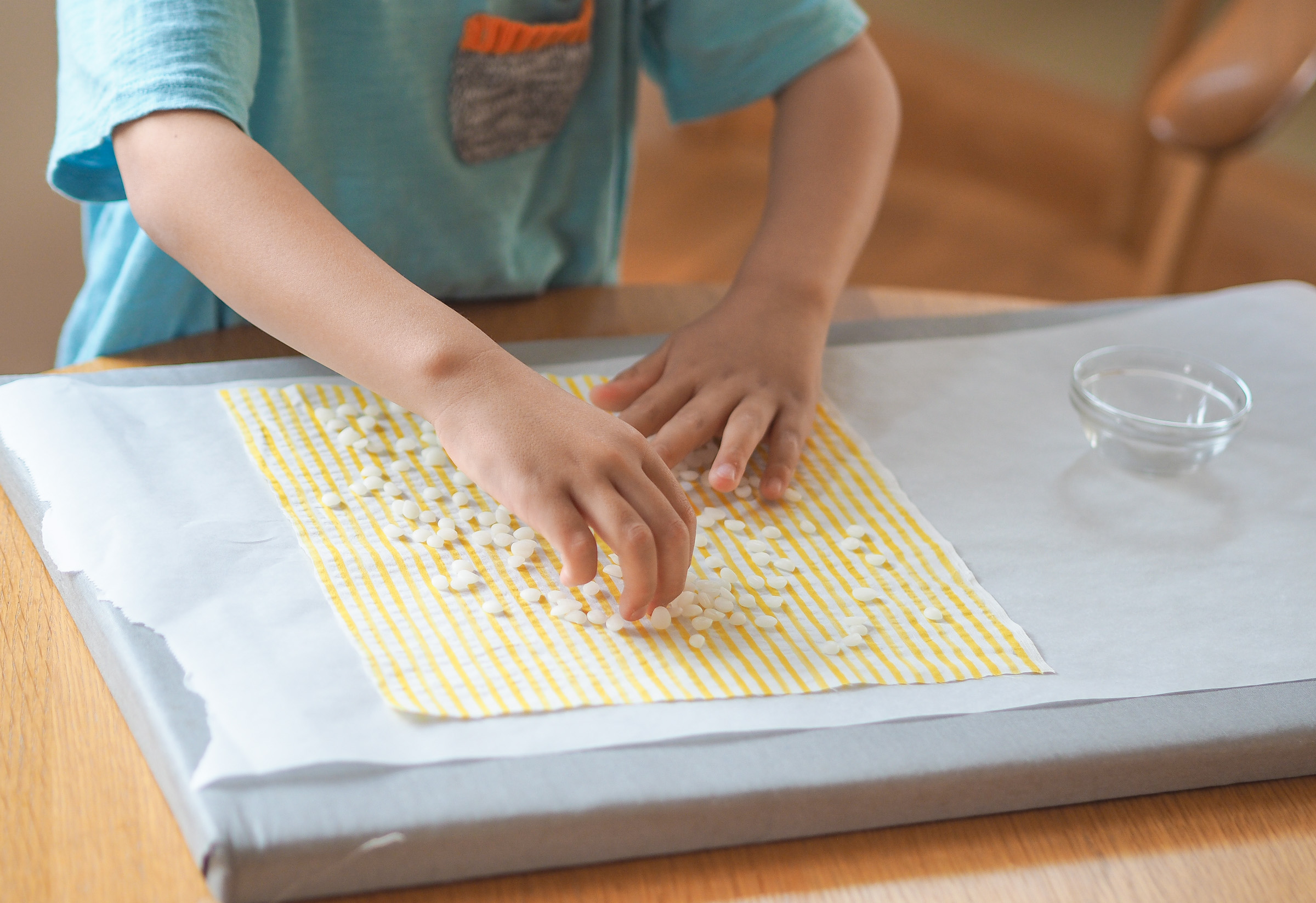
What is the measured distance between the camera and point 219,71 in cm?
66

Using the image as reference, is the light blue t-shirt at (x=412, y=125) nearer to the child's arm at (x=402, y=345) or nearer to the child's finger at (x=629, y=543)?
the child's arm at (x=402, y=345)

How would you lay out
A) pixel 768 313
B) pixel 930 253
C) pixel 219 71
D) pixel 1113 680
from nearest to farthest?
pixel 1113 680 < pixel 219 71 < pixel 768 313 < pixel 930 253

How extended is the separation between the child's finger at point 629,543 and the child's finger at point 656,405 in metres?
0.16

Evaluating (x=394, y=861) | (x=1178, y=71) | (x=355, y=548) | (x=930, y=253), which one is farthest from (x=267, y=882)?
(x=930, y=253)

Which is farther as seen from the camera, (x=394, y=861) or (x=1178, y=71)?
(x=1178, y=71)

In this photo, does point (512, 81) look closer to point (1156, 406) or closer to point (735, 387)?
point (735, 387)

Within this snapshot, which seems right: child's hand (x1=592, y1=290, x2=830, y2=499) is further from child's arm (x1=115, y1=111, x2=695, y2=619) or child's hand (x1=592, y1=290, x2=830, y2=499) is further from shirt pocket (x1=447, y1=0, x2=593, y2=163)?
shirt pocket (x1=447, y1=0, x2=593, y2=163)

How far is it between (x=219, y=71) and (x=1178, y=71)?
1067 millimetres

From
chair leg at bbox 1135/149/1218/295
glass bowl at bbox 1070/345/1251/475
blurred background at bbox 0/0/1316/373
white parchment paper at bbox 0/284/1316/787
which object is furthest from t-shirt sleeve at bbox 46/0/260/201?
blurred background at bbox 0/0/1316/373

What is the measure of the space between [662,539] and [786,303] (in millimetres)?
308

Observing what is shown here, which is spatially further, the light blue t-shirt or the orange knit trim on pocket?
→ the orange knit trim on pocket

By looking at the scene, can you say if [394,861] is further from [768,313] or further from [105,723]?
[768,313]

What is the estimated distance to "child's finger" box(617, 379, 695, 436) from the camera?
0.71 meters

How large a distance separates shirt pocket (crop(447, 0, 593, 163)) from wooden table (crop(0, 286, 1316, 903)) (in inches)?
19.4
